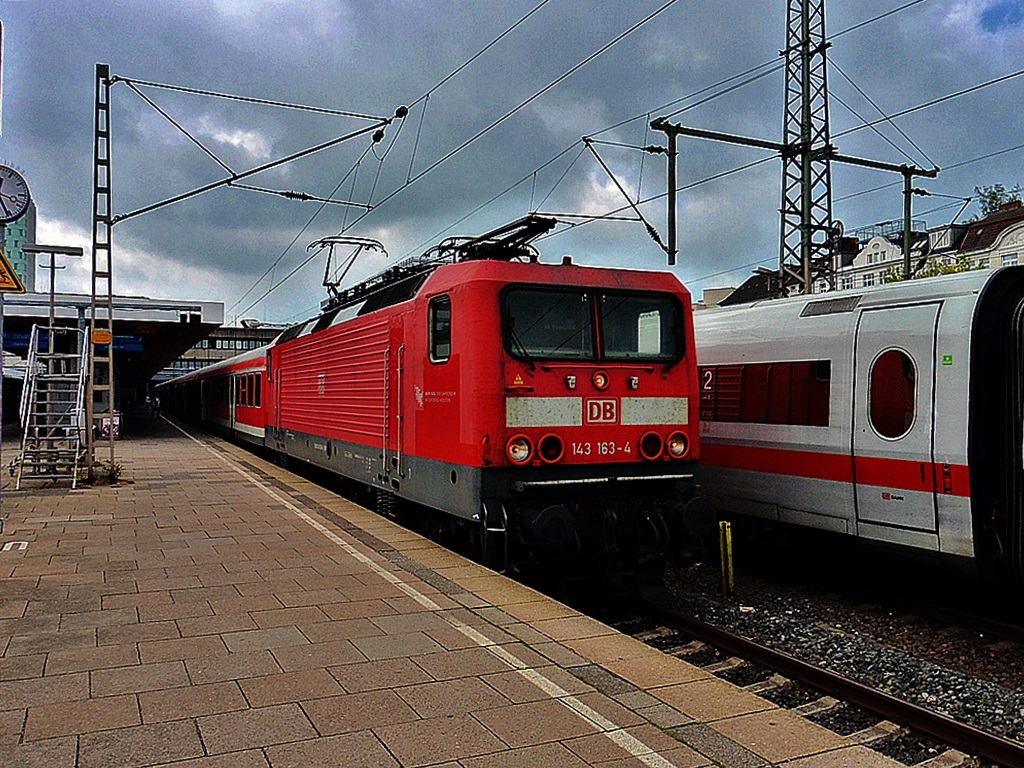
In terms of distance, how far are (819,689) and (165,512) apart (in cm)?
887

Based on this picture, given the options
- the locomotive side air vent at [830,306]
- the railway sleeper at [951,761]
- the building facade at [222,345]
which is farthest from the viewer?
the building facade at [222,345]

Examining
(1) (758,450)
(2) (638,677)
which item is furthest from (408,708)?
(1) (758,450)

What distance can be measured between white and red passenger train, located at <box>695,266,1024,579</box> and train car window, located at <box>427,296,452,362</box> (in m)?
3.65

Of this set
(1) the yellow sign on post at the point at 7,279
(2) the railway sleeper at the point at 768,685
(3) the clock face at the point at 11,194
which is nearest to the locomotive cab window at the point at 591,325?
(2) the railway sleeper at the point at 768,685

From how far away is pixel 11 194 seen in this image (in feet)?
32.7

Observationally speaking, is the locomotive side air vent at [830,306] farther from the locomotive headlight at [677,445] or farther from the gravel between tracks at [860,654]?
the gravel between tracks at [860,654]

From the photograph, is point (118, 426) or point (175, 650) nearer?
point (175, 650)

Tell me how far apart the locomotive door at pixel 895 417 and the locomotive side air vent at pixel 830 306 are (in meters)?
0.27

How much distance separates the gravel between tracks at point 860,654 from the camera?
19.5 feet

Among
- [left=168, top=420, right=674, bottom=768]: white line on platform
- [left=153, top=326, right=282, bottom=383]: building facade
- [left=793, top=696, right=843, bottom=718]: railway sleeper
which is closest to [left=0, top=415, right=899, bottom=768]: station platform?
[left=168, top=420, right=674, bottom=768]: white line on platform

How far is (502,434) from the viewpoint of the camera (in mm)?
7711

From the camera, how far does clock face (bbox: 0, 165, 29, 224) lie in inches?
386

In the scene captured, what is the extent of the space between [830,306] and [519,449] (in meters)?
3.66

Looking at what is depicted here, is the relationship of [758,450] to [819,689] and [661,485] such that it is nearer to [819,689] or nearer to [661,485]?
[661,485]
